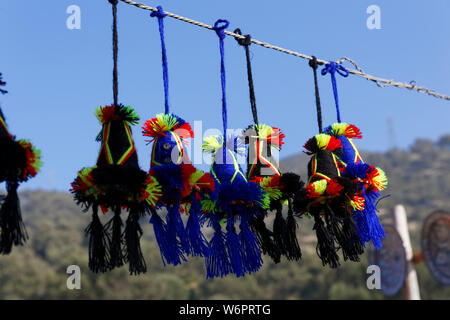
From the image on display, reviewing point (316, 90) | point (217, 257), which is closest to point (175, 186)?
point (217, 257)

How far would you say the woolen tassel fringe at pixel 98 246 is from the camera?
73.6 inches

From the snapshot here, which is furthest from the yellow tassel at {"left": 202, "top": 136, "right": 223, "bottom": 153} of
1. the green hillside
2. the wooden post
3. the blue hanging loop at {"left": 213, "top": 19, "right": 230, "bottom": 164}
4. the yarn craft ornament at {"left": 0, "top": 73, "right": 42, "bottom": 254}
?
the green hillside

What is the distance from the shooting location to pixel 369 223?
256cm

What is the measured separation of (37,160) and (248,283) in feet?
85.5

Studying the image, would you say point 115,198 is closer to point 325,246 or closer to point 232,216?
point 232,216

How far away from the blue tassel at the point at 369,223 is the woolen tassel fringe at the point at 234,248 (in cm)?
64

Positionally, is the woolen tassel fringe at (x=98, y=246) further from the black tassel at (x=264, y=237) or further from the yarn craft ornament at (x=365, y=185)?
the yarn craft ornament at (x=365, y=185)

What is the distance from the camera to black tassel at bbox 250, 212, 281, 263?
2.31 metres

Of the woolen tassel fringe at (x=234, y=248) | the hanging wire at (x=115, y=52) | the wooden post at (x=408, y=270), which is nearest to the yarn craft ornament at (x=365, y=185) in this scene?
the woolen tassel fringe at (x=234, y=248)

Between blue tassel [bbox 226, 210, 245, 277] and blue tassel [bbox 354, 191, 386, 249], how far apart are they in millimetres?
637

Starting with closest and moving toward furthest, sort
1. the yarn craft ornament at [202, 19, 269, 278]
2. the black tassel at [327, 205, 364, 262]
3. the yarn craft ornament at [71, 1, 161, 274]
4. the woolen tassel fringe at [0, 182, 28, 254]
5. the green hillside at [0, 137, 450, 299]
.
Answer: the woolen tassel fringe at [0, 182, 28, 254] → the yarn craft ornament at [71, 1, 161, 274] → the yarn craft ornament at [202, 19, 269, 278] → the black tassel at [327, 205, 364, 262] → the green hillside at [0, 137, 450, 299]

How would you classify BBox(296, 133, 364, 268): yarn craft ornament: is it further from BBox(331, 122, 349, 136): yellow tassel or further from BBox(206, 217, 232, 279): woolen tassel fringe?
BBox(206, 217, 232, 279): woolen tassel fringe

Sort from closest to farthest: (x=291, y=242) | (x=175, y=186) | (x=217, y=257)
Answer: (x=175, y=186) → (x=217, y=257) → (x=291, y=242)

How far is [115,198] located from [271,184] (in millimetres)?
719
